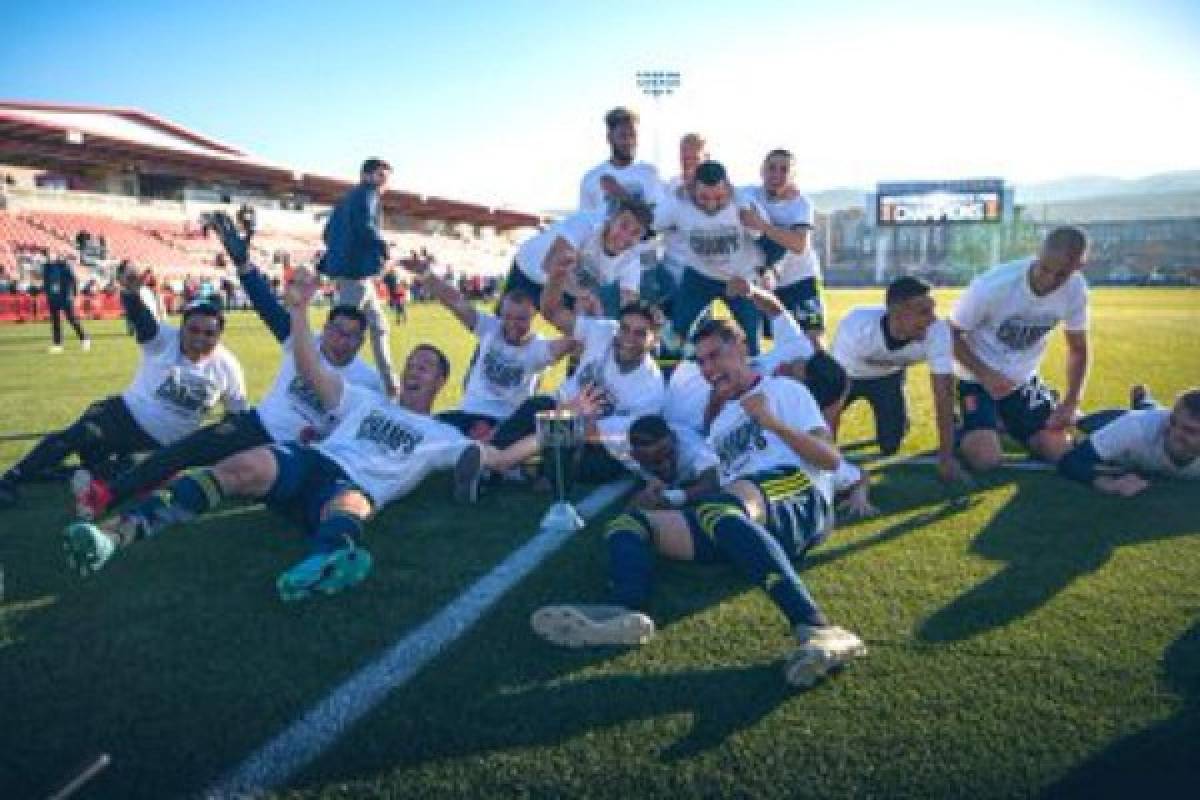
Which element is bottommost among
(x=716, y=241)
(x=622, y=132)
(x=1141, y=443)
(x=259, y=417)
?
(x=1141, y=443)

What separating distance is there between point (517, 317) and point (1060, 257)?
3.76m

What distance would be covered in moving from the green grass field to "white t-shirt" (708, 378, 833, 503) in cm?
49

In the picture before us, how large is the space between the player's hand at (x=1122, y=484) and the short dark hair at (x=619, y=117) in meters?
4.67

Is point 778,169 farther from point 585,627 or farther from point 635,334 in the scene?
point 585,627

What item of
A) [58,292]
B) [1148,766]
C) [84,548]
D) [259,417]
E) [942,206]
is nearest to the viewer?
[1148,766]

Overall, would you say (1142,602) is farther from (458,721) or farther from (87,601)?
(87,601)

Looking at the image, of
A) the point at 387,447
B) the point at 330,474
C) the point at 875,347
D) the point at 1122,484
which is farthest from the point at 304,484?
the point at 1122,484

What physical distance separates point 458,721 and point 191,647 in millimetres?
1216

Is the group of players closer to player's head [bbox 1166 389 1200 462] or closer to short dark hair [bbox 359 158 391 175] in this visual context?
player's head [bbox 1166 389 1200 462]

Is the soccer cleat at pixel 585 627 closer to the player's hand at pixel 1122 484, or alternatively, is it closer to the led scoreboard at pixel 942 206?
the player's hand at pixel 1122 484

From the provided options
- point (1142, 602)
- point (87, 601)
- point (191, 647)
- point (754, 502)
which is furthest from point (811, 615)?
point (87, 601)

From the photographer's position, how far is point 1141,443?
484 cm

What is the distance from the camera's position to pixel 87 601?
3.40 m

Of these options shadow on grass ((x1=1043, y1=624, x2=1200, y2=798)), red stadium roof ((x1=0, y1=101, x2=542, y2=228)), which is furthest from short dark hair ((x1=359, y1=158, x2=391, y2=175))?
red stadium roof ((x1=0, y1=101, x2=542, y2=228))
